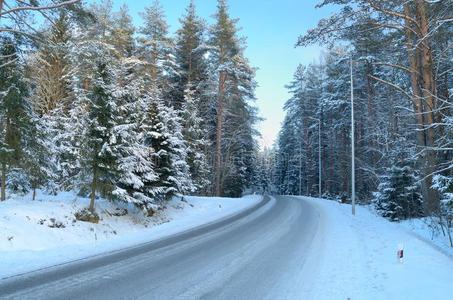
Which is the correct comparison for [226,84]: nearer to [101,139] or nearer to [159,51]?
[159,51]

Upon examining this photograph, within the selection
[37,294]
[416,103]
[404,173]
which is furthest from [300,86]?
[37,294]

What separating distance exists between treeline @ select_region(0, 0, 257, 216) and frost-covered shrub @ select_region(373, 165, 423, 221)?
10910 millimetres

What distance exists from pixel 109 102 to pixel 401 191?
1515cm

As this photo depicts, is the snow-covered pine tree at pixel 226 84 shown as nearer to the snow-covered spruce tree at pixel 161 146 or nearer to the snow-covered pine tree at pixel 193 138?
the snow-covered pine tree at pixel 193 138

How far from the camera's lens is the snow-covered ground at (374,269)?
6.96 metres

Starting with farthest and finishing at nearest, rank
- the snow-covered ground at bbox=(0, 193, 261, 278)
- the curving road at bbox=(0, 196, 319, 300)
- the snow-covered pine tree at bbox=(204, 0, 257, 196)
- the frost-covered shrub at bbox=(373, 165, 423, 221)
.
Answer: the snow-covered pine tree at bbox=(204, 0, 257, 196) < the frost-covered shrub at bbox=(373, 165, 423, 221) < the snow-covered ground at bbox=(0, 193, 261, 278) < the curving road at bbox=(0, 196, 319, 300)

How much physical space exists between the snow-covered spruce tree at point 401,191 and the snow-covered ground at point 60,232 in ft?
31.9

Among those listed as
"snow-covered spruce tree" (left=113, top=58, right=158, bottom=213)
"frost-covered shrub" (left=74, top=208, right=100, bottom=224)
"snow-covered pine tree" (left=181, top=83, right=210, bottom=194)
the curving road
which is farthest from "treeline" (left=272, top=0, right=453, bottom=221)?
"snow-covered pine tree" (left=181, top=83, right=210, bottom=194)

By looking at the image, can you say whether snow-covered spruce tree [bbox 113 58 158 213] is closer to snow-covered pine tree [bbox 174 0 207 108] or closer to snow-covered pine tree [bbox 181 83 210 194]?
snow-covered pine tree [bbox 181 83 210 194]

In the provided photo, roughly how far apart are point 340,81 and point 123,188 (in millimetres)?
29720

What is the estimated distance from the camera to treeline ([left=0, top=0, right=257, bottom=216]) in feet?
47.8

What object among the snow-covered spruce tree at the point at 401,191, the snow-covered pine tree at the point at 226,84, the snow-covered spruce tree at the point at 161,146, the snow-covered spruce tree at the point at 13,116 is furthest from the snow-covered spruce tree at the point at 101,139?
the snow-covered pine tree at the point at 226,84

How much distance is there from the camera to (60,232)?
13.1 metres

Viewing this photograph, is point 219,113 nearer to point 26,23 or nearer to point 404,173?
point 404,173
